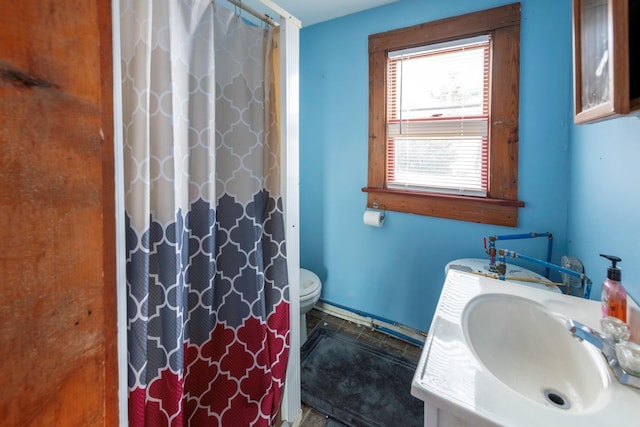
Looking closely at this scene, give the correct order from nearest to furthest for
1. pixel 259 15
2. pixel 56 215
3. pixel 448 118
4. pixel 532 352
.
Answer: pixel 56 215 < pixel 532 352 < pixel 259 15 < pixel 448 118

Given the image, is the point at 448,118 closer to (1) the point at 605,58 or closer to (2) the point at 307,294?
(1) the point at 605,58

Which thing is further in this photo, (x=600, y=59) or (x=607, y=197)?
(x=607, y=197)

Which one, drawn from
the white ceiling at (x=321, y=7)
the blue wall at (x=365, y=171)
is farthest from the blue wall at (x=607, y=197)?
the white ceiling at (x=321, y=7)

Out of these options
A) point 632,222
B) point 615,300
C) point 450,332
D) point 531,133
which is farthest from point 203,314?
point 531,133

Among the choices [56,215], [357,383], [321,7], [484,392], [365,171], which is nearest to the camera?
[56,215]

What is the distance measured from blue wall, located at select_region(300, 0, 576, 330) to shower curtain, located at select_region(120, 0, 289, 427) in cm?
103

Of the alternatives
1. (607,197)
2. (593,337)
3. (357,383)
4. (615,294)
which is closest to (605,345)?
(593,337)

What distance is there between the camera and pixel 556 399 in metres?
0.78

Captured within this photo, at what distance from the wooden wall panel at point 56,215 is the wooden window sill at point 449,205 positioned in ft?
5.90

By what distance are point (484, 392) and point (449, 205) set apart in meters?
1.37

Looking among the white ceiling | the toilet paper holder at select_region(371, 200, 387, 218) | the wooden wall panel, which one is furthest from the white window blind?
the wooden wall panel

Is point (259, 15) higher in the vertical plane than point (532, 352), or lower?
higher

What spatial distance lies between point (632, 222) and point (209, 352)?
142cm

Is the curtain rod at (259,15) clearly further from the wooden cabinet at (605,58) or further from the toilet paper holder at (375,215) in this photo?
the toilet paper holder at (375,215)
